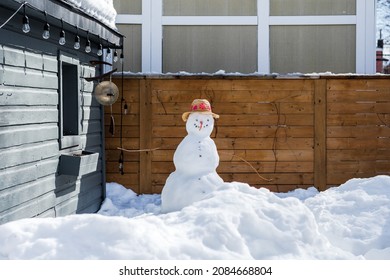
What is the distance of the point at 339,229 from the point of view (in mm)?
6137

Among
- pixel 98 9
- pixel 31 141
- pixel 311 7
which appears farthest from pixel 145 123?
pixel 311 7

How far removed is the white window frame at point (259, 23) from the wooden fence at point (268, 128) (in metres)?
1.48

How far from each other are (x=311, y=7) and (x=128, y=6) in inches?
145

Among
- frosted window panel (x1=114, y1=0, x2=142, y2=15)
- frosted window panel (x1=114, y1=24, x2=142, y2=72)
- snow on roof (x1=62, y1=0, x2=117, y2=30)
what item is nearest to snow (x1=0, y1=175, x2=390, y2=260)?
snow on roof (x1=62, y1=0, x2=117, y2=30)

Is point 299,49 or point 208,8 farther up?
point 208,8

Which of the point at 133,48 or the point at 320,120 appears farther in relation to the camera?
the point at 133,48

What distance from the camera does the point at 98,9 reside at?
7.90 meters

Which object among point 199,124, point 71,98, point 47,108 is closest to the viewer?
point 47,108

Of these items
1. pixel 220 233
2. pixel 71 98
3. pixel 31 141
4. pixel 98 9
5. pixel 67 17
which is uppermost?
pixel 98 9

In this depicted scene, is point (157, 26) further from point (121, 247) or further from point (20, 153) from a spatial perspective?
point (121, 247)

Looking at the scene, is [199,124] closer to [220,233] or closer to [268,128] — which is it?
[268,128]

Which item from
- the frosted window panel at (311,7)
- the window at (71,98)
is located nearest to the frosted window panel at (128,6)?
the frosted window panel at (311,7)

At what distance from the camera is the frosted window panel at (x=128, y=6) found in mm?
10969

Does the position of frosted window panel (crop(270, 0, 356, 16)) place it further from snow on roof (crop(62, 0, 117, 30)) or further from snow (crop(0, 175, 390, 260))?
snow (crop(0, 175, 390, 260))
